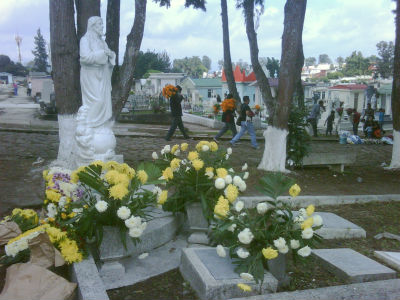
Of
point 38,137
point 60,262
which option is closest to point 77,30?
point 38,137

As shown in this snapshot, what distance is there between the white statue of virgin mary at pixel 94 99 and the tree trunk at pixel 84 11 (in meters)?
1.47

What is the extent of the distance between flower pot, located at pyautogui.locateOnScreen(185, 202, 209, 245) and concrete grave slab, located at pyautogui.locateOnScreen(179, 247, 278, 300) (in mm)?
829

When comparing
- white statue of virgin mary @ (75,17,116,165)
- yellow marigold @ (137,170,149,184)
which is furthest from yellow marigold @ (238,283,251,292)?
white statue of virgin mary @ (75,17,116,165)

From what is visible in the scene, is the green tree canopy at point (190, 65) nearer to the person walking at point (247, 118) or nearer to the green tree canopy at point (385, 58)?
the green tree canopy at point (385, 58)

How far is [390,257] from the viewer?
13.2 ft

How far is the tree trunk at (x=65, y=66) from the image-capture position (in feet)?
24.1

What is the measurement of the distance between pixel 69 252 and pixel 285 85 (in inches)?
222

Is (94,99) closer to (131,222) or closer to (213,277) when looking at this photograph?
(131,222)

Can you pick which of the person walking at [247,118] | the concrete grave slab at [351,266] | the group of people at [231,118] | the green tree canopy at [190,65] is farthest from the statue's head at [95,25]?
the green tree canopy at [190,65]

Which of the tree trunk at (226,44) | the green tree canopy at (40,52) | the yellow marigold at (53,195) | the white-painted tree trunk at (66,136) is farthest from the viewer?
the green tree canopy at (40,52)

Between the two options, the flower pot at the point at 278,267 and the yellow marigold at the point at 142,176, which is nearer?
the flower pot at the point at 278,267

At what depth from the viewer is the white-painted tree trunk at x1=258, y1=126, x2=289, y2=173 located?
789cm

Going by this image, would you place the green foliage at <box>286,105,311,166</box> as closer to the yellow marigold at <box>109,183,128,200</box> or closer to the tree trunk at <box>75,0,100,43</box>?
the tree trunk at <box>75,0,100,43</box>

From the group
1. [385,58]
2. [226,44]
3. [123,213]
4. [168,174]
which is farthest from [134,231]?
[385,58]
